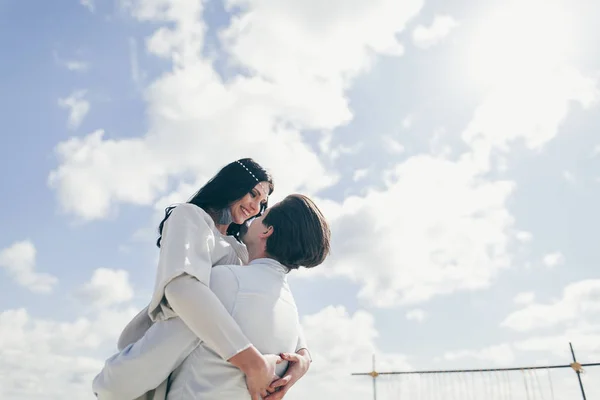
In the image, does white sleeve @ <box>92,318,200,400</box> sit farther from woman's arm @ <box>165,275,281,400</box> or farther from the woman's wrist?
the woman's wrist

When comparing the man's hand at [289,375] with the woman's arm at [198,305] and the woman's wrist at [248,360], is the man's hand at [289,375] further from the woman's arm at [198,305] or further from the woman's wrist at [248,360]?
the woman's wrist at [248,360]

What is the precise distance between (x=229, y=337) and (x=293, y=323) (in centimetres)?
58

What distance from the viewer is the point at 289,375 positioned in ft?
8.86

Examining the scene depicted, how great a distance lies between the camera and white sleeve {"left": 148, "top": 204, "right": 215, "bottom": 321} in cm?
246

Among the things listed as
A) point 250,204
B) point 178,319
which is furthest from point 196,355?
point 250,204

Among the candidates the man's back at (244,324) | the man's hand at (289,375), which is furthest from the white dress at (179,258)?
the man's hand at (289,375)

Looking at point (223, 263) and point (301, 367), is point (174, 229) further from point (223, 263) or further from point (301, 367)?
point (301, 367)

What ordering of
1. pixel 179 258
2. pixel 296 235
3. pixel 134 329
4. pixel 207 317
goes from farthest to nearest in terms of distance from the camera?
pixel 296 235 → pixel 134 329 → pixel 179 258 → pixel 207 317

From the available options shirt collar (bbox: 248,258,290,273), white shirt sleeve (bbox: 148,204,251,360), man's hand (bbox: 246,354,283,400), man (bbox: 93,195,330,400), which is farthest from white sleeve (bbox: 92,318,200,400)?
shirt collar (bbox: 248,258,290,273)

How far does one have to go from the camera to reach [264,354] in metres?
2.62

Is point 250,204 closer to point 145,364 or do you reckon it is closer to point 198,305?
point 198,305

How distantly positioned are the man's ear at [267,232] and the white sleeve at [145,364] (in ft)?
2.49

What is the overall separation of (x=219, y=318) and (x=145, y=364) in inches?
16.9

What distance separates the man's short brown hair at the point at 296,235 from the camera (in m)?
2.97
